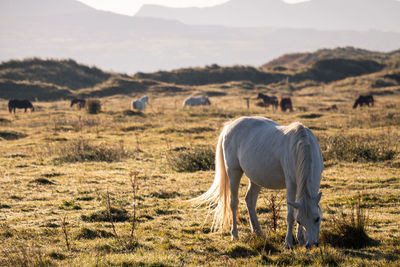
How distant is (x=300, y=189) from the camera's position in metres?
4.88

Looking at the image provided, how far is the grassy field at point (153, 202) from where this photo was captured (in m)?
5.30

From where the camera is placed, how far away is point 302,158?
16.3ft

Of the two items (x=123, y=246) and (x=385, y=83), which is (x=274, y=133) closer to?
(x=123, y=246)

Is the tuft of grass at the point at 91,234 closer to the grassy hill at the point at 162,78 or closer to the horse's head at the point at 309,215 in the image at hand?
the horse's head at the point at 309,215

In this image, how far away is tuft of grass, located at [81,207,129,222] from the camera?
7.56 metres

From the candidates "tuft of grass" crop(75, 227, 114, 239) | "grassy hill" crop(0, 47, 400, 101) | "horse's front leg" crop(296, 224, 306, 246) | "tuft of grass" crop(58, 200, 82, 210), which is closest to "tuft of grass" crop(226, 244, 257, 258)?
"horse's front leg" crop(296, 224, 306, 246)

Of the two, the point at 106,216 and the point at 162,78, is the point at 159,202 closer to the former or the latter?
the point at 106,216

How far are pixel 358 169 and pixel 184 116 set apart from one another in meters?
15.5

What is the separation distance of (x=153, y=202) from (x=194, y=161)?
398 centimetres

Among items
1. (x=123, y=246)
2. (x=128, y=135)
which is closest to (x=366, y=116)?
(x=128, y=135)

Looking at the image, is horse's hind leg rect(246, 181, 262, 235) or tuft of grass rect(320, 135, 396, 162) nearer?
horse's hind leg rect(246, 181, 262, 235)

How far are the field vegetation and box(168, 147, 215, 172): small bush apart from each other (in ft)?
0.13

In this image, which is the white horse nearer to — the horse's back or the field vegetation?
the horse's back

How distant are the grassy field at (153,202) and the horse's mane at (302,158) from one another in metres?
0.88
